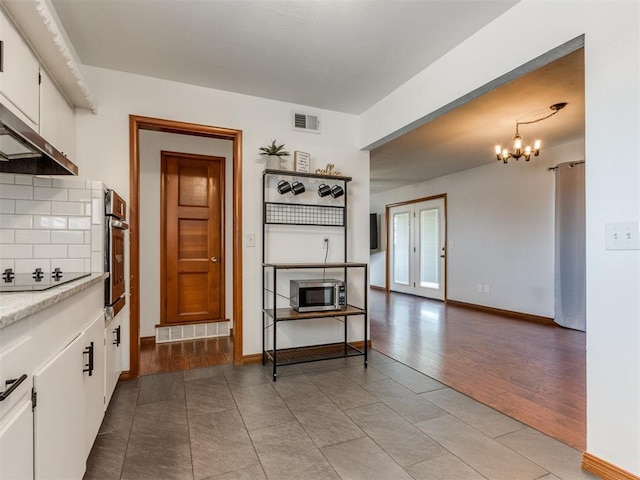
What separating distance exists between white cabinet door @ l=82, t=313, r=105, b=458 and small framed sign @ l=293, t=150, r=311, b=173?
1.96m

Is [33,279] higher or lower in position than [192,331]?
higher

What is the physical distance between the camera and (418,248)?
7.29 meters

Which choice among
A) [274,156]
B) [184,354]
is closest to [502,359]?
[274,156]

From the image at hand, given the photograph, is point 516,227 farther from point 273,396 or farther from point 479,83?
point 273,396

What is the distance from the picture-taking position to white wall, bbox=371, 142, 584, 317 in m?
4.81

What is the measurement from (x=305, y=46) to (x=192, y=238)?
2.50 metres

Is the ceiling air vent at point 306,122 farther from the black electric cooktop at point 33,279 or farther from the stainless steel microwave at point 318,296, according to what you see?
the black electric cooktop at point 33,279

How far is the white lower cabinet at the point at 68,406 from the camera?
A: 40.7 inches

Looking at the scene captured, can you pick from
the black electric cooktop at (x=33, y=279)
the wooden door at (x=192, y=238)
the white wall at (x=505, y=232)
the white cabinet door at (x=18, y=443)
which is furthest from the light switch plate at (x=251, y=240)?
the white wall at (x=505, y=232)

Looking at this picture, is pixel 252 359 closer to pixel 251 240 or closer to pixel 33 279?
pixel 251 240
